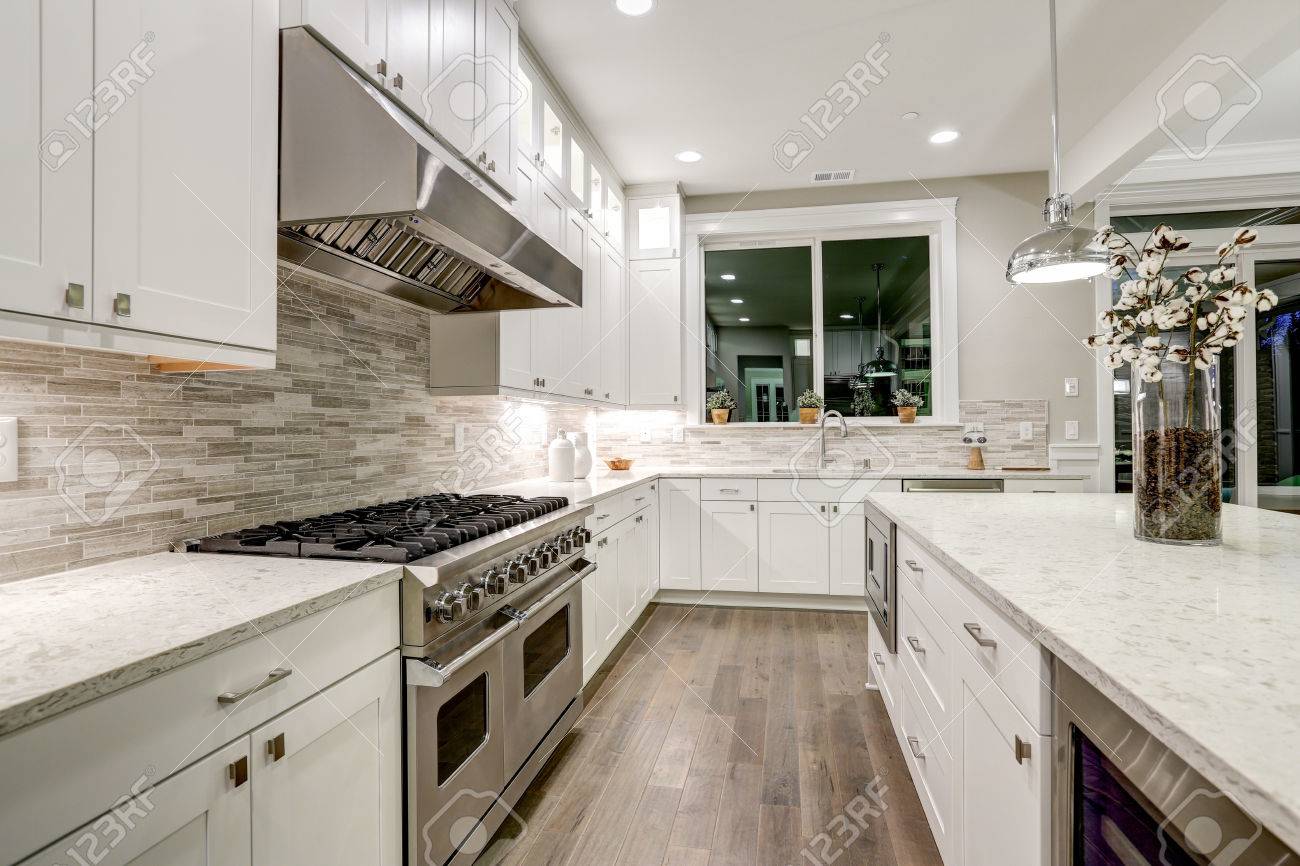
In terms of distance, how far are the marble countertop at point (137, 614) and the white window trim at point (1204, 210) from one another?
14.1 feet

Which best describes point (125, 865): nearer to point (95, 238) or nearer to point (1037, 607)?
point (95, 238)

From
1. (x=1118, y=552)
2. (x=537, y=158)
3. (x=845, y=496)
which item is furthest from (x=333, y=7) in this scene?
(x=845, y=496)

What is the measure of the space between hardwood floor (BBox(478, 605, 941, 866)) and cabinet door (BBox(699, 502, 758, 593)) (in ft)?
2.77

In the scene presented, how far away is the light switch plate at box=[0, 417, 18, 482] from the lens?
1191mm

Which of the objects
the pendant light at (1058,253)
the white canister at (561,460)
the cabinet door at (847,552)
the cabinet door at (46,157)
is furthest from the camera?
the cabinet door at (847,552)

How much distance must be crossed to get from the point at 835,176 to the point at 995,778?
3.92m

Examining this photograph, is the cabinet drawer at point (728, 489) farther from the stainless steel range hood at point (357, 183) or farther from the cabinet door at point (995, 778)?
the cabinet door at point (995, 778)

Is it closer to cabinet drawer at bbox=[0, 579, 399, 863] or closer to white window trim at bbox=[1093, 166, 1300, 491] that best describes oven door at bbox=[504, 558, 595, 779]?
cabinet drawer at bbox=[0, 579, 399, 863]

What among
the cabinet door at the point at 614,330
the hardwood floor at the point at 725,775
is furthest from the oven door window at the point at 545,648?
the cabinet door at the point at 614,330

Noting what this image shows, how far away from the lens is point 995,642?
Answer: 1.16 meters

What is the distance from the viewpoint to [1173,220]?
416cm

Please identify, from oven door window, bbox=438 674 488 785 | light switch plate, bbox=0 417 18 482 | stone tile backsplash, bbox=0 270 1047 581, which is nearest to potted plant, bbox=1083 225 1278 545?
oven door window, bbox=438 674 488 785

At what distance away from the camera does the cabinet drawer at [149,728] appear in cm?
72

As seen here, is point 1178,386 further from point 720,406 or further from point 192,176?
point 720,406
